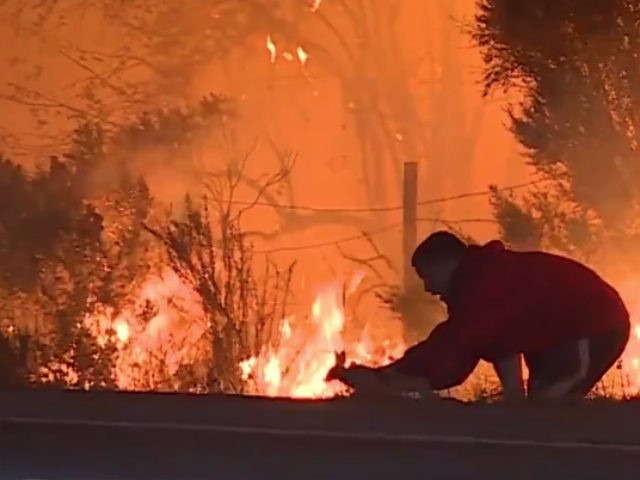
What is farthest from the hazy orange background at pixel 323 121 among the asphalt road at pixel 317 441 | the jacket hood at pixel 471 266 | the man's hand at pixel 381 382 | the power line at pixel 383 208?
the asphalt road at pixel 317 441

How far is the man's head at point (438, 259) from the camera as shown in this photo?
1.05m

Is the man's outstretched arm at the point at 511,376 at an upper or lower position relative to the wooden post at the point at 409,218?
lower

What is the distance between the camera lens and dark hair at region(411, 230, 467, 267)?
108cm

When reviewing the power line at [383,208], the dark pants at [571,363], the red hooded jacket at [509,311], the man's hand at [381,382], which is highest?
the power line at [383,208]

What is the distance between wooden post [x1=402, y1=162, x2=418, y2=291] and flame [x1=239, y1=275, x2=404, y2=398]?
63 millimetres

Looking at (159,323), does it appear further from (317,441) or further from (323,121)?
(317,441)

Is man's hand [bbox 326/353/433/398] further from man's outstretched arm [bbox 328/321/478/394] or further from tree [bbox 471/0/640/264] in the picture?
tree [bbox 471/0/640/264]

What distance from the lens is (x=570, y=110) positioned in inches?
45.3

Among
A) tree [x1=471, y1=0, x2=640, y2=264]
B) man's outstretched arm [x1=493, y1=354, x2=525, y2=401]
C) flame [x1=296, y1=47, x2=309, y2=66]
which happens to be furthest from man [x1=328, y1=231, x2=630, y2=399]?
flame [x1=296, y1=47, x2=309, y2=66]

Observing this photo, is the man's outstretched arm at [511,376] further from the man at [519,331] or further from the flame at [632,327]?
the flame at [632,327]

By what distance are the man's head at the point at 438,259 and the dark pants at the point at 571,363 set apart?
138 millimetres

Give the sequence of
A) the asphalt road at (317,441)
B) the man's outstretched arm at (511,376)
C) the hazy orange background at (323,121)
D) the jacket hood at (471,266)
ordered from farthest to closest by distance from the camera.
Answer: the hazy orange background at (323,121) < the jacket hood at (471,266) < the man's outstretched arm at (511,376) < the asphalt road at (317,441)

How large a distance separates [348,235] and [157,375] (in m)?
0.31

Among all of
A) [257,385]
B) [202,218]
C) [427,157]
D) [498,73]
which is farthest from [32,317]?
[498,73]
